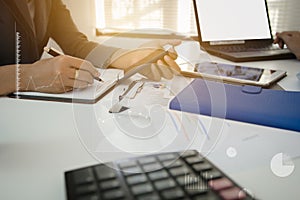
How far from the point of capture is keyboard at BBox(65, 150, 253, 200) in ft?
1.28

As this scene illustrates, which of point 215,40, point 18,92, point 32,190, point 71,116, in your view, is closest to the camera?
point 32,190

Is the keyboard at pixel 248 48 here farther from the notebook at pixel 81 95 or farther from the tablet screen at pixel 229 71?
the notebook at pixel 81 95

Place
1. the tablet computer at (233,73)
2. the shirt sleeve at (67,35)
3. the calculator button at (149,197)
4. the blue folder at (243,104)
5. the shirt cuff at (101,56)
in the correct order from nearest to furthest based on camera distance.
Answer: the calculator button at (149,197)
the blue folder at (243,104)
the tablet computer at (233,73)
the shirt cuff at (101,56)
the shirt sleeve at (67,35)

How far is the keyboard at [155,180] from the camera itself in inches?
15.4

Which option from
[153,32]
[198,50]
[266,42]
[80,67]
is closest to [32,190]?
[80,67]

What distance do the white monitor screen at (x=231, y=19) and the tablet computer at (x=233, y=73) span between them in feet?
1.01

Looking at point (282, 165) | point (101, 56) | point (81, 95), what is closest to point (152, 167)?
point (282, 165)

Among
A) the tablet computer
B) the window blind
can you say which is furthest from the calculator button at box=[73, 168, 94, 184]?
the window blind

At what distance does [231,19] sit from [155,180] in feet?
3.30

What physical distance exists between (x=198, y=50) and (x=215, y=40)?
76mm

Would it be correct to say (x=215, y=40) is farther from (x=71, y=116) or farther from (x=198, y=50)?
(x=71, y=116)

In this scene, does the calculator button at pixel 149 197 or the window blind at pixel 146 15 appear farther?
the window blind at pixel 146 15

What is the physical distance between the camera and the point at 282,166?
0.48 metres

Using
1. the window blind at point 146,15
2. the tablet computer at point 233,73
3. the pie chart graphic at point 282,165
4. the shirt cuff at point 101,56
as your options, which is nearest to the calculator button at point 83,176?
the pie chart graphic at point 282,165
